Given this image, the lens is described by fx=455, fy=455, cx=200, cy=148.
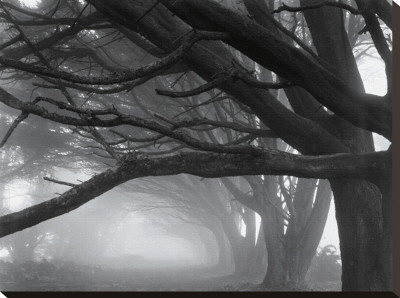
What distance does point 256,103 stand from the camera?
154 inches

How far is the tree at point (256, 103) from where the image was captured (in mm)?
2629

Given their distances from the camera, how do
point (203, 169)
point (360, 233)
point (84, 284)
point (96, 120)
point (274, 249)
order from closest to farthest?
1. point (96, 120)
2. point (203, 169)
3. point (360, 233)
4. point (274, 249)
5. point (84, 284)

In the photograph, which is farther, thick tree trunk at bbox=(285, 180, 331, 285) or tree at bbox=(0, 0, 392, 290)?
thick tree trunk at bbox=(285, 180, 331, 285)

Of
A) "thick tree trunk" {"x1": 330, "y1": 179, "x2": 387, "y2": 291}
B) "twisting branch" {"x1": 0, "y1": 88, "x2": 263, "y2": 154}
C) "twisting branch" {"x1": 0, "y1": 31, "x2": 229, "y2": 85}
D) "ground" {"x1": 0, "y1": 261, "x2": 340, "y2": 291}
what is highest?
"twisting branch" {"x1": 0, "y1": 31, "x2": 229, "y2": 85}

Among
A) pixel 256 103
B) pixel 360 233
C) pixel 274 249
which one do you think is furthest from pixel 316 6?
pixel 274 249

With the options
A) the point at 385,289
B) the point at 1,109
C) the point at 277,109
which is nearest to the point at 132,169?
the point at 277,109

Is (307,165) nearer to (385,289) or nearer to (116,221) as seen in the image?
(385,289)

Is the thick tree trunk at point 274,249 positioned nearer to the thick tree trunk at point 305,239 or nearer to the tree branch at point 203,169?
the thick tree trunk at point 305,239

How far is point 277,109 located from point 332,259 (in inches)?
453

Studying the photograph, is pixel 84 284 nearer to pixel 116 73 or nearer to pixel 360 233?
pixel 360 233

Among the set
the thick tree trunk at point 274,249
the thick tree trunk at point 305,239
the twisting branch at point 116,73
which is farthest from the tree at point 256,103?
the thick tree trunk at point 274,249

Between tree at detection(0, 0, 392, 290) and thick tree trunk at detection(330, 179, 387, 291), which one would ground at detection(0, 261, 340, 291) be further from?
tree at detection(0, 0, 392, 290)

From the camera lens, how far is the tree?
2.63 m

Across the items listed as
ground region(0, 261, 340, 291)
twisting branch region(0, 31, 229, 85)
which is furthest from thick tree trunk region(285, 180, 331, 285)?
twisting branch region(0, 31, 229, 85)
